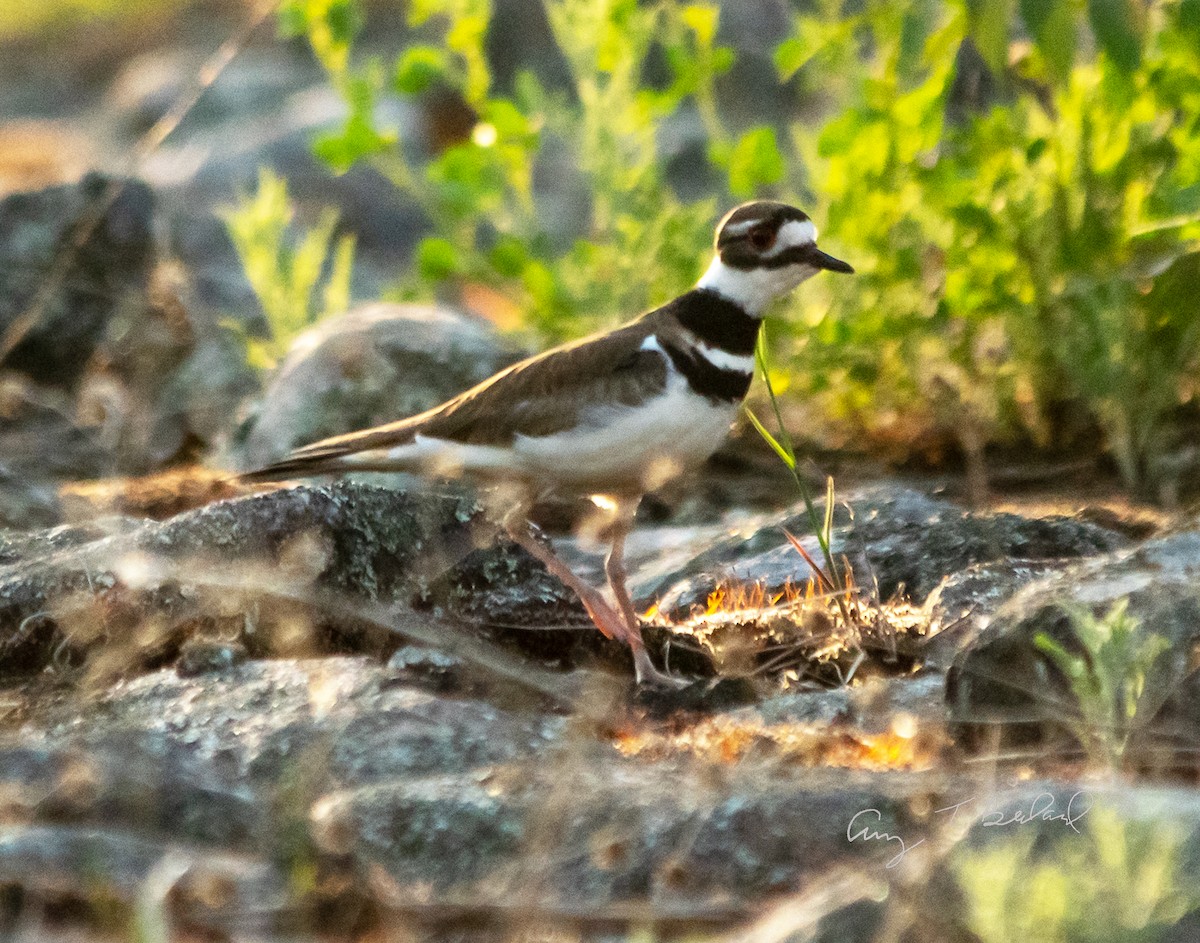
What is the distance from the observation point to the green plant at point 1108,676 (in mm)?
3049

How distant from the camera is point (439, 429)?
16.5ft

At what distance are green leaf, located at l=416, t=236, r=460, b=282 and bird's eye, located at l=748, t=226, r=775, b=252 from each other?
7.30ft

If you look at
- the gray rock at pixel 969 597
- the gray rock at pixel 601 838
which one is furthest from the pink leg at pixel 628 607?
the gray rock at pixel 601 838

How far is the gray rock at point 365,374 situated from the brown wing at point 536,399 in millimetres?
1592

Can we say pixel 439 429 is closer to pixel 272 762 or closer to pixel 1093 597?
pixel 272 762

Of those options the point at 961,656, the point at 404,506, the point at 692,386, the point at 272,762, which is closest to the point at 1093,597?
the point at 961,656

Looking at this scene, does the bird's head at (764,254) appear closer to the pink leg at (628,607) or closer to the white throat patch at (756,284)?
the white throat patch at (756,284)

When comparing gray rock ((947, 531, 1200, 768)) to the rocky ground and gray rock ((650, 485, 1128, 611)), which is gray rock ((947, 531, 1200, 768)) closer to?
the rocky ground

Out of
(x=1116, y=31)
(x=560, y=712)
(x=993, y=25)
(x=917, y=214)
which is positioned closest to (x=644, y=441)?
(x=560, y=712)

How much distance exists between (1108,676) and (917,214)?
10.7 feet

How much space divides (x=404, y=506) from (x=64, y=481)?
2.60 m

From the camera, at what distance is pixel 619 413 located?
461 centimetres

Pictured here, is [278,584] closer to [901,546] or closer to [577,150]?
[901,546]

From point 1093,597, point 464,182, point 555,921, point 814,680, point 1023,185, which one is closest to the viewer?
point 555,921
